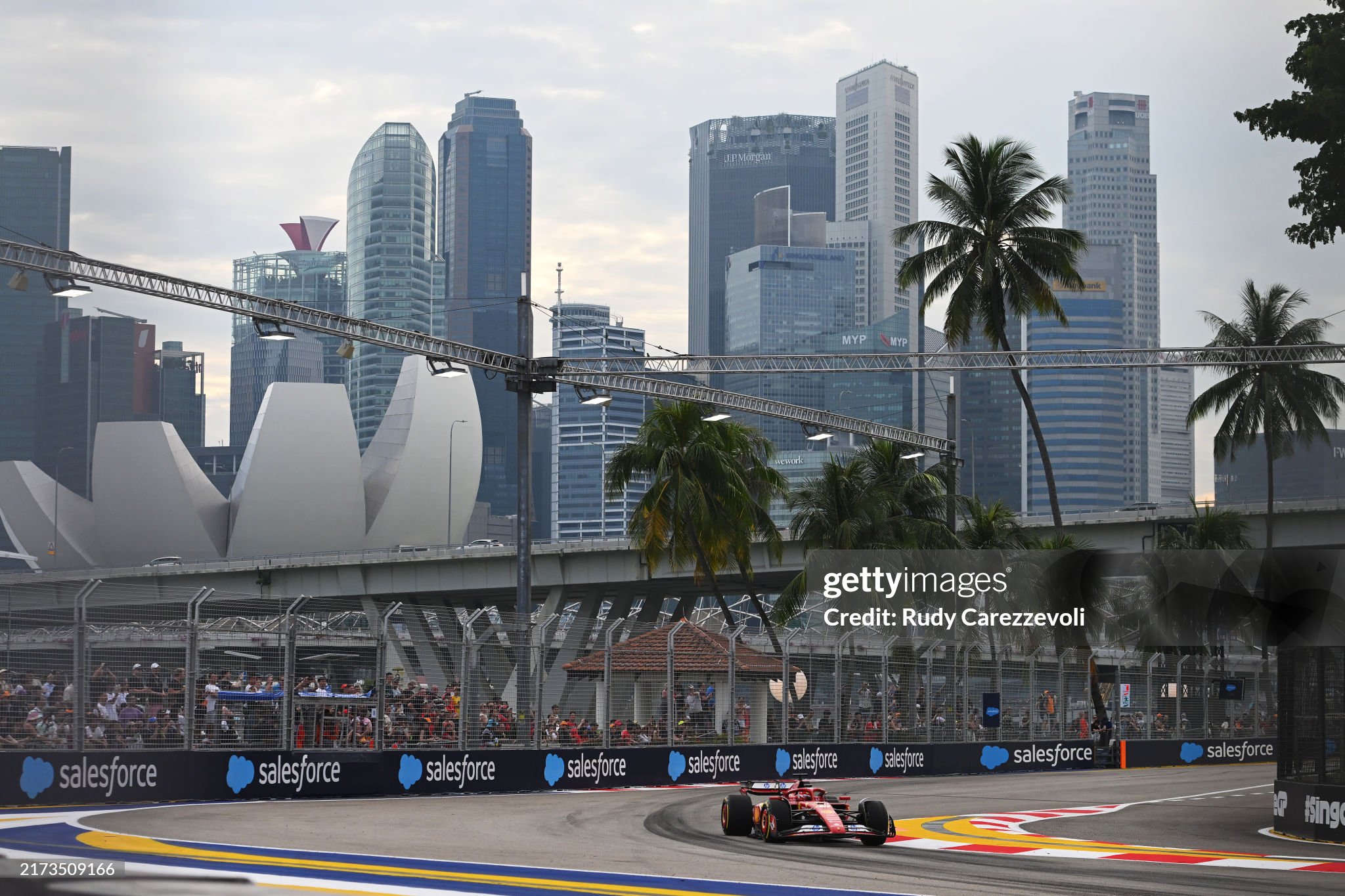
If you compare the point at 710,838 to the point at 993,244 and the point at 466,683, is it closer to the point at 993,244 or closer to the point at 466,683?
the point at 466,683

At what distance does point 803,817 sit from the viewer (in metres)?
15.2

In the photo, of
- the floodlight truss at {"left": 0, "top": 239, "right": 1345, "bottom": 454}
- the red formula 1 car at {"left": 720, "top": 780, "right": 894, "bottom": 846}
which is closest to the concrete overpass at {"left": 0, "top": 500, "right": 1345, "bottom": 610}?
the floodlight truss at {"left": 0, "top": 239, "right": 1345, "bottom": 454}

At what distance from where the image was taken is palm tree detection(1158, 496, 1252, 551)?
62.8 m

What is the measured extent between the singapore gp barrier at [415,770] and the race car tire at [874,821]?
26.9ft

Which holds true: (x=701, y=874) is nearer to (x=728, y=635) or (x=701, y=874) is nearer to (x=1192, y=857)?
(x=1192, y=857)

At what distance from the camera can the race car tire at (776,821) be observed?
593 inches

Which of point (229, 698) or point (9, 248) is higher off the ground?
point (9, 248)

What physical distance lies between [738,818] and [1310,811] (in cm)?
640

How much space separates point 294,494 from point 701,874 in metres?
87.6

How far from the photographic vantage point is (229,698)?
64.1 feet

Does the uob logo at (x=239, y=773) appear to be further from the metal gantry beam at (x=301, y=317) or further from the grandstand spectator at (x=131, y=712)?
the metal gantry beam at (x=301, y=317)

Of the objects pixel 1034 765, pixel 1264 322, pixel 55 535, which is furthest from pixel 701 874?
pixel 55 535

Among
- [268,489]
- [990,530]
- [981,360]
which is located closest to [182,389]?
[268,489]

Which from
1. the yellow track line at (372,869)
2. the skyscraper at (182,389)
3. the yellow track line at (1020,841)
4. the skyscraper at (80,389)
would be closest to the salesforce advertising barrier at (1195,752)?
the yellow track line at (1020,841)
